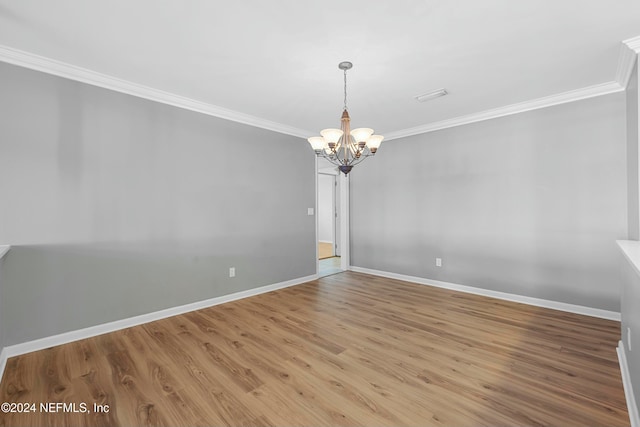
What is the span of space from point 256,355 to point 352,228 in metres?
3.48

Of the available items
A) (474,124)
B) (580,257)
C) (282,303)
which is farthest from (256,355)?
(474,124)

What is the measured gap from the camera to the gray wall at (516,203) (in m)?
3.13

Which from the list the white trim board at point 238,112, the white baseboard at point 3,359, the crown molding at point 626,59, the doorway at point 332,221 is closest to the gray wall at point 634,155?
the crown molding at point 626,59

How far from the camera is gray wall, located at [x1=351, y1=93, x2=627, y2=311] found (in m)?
3.13

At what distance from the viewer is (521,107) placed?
3.58 metres

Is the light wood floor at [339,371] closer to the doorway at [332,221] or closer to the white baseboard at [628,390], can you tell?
the white baseboard at [628,390]

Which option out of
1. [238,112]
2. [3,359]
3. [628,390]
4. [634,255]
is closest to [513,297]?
[628,390]

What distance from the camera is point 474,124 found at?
4004mm

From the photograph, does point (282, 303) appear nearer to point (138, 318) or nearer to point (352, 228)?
point (138, 318)

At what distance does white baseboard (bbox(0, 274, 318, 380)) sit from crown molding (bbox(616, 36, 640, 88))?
176 inches

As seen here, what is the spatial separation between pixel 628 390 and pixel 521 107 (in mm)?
3054

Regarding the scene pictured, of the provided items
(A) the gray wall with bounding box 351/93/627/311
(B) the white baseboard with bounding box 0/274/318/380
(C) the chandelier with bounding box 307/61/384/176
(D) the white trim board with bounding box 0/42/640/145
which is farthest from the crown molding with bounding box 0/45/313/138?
(A) the gray wall with bounding box 351/93/627/311

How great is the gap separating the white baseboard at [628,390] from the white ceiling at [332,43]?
7.88 ft

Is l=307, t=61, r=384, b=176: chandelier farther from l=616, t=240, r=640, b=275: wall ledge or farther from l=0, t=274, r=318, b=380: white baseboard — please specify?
l=0, t=274, r=318, b=380: white baseboard
